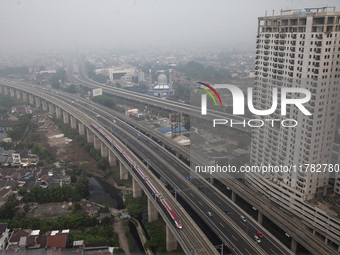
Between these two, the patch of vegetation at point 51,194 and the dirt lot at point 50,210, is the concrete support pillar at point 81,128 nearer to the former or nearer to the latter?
the patch of vegetation at point 51,194

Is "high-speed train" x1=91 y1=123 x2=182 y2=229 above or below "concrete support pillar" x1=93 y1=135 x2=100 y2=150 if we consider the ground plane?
above

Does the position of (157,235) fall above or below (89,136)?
below

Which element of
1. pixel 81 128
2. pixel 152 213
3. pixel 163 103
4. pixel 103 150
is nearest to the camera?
pixel 152 213

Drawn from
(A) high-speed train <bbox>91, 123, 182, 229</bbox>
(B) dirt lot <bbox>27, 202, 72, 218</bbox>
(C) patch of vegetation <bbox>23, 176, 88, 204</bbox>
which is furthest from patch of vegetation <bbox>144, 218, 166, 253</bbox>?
(C) patch of vegetation <bbox>23, 176, 88, 204</bbox>

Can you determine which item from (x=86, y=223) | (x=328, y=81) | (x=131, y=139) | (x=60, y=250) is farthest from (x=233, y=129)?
(x=60, y=250)

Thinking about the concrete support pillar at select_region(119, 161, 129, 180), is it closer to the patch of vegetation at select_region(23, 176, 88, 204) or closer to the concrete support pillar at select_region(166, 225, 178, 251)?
the patch of vegetation at select_region(23, 176, 88, 204)

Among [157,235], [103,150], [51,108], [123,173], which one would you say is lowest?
[157,235]

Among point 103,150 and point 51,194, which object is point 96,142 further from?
point 51,194

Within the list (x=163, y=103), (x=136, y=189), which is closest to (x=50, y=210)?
(x=136, y=189)
